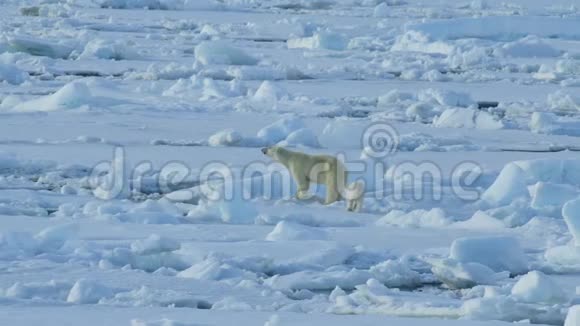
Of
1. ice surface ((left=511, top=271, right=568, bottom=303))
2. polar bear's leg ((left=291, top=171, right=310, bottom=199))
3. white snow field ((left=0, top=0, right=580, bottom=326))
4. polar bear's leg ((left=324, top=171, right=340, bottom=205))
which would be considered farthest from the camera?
polar bear's leg ((left=291, top=171, right=310, bottom=199))

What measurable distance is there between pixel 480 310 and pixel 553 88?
8277 mm

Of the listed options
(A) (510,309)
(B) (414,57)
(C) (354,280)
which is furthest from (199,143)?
(B) (414,57)

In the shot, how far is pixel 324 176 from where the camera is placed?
6344 mm

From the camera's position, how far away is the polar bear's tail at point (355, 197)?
6023 millimetres

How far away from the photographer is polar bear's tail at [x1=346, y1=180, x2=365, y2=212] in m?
6.02

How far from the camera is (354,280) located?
14.7 feet

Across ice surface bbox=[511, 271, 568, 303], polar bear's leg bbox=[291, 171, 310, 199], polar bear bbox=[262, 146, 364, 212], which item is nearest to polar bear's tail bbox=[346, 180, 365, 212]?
polar bear bbox=[262, 146, 364, 212]

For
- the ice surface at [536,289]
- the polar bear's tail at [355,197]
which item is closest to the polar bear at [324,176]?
the polar bear's tail at [355,197]

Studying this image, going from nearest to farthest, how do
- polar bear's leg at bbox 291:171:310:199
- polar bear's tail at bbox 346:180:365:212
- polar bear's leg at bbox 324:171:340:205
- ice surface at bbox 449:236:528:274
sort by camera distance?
ice surface at bbox 449:236:528:274 < polar bear's tail at bbox 346:180:365:212 < polar bear's leg at bbox 324:171:340:205 < polar bear's leg at bbox 291:171:310:199

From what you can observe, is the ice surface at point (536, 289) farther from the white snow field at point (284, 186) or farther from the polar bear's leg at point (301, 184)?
the polar bear's leg at point (301, 184)

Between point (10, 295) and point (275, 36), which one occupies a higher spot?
point (275, 36)

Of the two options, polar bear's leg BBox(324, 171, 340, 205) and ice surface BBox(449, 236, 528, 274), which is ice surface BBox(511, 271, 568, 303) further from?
polar bear's leg BBox(324, 171, 340, 205)

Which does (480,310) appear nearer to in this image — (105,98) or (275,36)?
(105,98)

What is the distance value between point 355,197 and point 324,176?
362 millimetres
